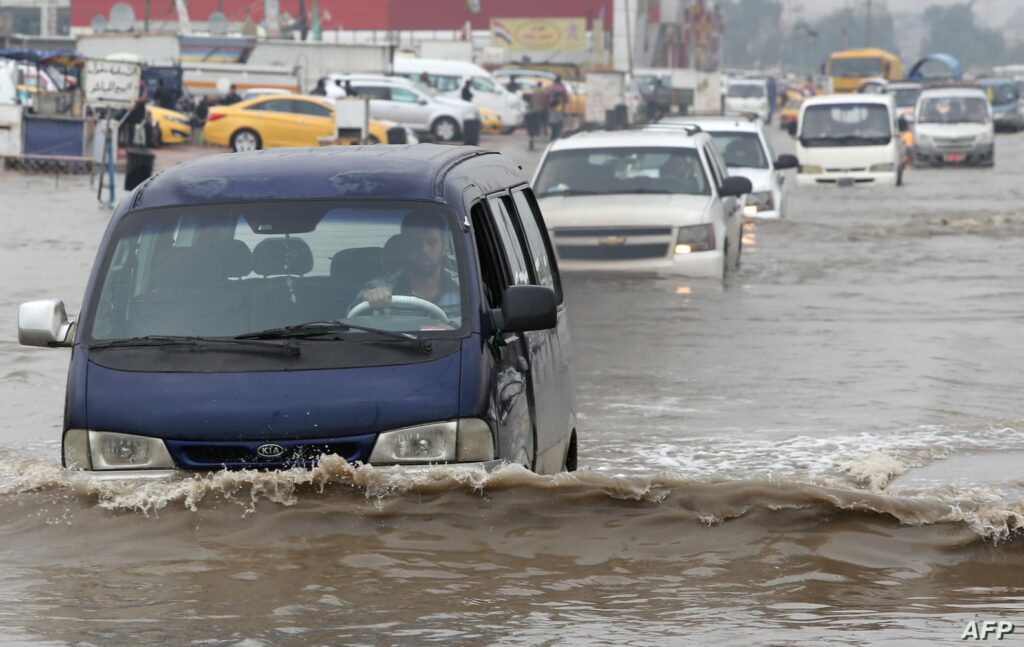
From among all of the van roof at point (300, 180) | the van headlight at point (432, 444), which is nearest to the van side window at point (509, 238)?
the van roof at point (300, 180)

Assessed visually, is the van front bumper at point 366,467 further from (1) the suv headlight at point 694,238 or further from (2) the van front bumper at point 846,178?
Result: (2) the van front bumper at point 846,178

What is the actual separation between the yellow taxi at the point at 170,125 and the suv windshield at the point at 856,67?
3932 centimetres

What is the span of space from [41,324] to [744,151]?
1854 cm

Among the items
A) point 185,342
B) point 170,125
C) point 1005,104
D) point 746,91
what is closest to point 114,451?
point 185,342

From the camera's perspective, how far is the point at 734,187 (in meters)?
17.9

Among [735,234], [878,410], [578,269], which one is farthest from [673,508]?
[735,234]

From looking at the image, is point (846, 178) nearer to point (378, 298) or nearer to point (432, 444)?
point (378, 298)

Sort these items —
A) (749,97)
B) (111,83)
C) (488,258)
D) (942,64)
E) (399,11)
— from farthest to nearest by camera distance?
1. (399,11)
2. (942,64)
3. (749,97)
4. (111,83)
5. (488,258)

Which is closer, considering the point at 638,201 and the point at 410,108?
the point at 638,201

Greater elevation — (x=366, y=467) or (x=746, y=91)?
(x=746, y=91)

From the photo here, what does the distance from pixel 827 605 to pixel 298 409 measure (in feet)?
6.13

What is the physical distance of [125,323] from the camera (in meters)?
7.02

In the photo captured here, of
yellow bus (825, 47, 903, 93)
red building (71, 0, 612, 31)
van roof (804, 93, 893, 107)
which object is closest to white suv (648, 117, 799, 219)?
van roof (804, 93, 893, 107)

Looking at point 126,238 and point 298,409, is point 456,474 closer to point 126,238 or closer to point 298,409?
point 298,409
